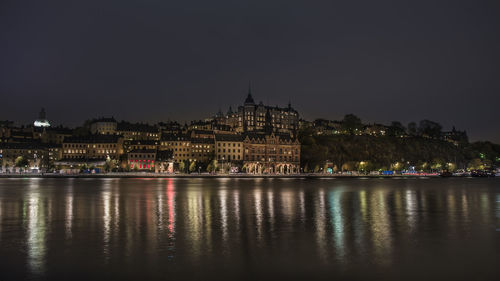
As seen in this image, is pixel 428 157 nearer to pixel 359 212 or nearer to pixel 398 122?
pixel 398 122

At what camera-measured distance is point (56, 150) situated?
147 m

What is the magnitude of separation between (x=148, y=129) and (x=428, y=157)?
105 meters

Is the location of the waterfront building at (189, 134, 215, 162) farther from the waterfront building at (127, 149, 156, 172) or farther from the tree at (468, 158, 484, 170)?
the tree at (468, 158, 484, 170)

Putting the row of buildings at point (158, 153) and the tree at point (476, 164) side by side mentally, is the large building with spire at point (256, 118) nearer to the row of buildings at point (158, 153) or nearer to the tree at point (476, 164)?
the row of buildings at point (158, 153)

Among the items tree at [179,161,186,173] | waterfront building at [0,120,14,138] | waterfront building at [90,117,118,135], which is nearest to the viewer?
tree at [179,161,186,173]

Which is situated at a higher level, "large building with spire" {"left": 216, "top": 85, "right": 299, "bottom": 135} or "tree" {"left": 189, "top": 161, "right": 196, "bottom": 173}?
"large building with spire" {"left": 216, "top": 85, "right": 299, "bottom": 135}

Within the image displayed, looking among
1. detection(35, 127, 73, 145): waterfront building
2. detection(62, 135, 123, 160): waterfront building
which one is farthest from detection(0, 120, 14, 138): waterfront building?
detection(62, 135, 123, 160): waterfront building

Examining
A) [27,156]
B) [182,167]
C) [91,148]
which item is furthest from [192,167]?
[27,156]

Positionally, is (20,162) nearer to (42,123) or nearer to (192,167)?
(192,167)

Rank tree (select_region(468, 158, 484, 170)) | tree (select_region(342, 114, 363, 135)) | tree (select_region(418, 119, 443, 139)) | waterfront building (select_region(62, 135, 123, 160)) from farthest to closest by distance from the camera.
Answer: tree (select_region(418, 119, 443, 139))
tree (select_region(468, 158, 484, 170))
tree (select_region(342, 114, 363, 135))
waterfront building (select_region(62, 135, 123, 160))

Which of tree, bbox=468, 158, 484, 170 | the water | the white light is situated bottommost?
the water

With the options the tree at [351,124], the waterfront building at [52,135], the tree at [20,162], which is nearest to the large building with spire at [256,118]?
the tree at [351,124]

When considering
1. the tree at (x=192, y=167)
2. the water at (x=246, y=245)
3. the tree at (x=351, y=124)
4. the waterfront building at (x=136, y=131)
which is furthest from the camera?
the tree at (x=351, y=124)

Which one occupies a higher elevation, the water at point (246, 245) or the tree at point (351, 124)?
the tree at point (351, 124)
